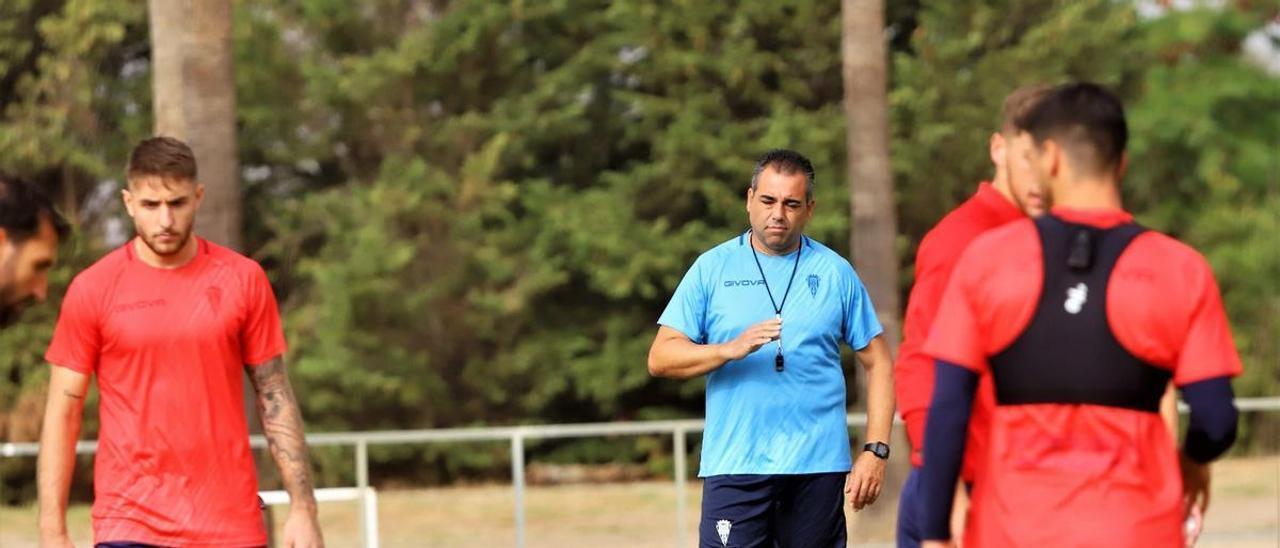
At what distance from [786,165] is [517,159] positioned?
18.0m

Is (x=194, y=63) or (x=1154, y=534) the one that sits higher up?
(x=194, y=63)

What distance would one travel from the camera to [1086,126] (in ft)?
14.5

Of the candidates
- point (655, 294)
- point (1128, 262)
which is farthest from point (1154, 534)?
point (655, 294)

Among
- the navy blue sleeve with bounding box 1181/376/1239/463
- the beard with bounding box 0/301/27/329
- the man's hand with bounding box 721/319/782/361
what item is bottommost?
the navy blue sleeve with bounding box 1181/376/1239/463

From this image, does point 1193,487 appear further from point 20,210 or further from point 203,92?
point 203,92

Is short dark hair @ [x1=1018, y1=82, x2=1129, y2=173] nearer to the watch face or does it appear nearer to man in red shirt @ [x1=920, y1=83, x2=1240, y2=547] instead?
man in red shirt @ [x1=920, y1=83, x2=1240, y2=547]

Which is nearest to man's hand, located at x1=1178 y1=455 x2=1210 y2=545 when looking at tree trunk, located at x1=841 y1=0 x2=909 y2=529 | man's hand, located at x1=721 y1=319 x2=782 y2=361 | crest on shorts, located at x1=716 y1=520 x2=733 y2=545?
man's hand, located at x1=721 y1=319 x2=782 y2=361

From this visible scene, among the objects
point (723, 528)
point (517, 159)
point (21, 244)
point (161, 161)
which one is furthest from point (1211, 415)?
point (517, 159)

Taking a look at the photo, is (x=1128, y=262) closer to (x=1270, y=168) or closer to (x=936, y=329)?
(x=936, y=329)

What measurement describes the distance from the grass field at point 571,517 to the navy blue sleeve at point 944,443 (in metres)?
12.1

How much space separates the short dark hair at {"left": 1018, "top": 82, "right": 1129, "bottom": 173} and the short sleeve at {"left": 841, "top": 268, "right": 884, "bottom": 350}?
308 cm

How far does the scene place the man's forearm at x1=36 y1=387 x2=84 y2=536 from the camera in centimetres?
617

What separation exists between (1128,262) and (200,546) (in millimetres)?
3143

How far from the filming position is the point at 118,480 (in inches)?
245
